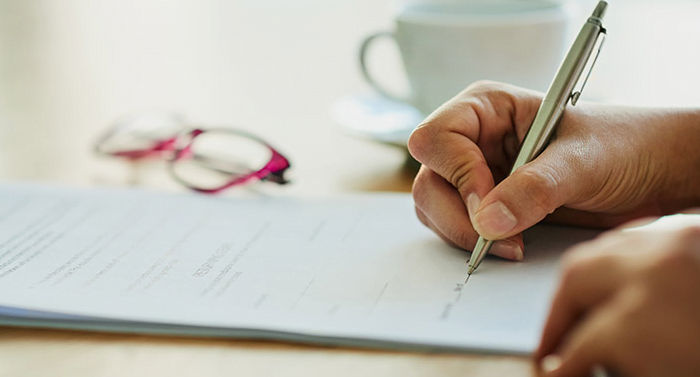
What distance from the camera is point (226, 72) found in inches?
47.3

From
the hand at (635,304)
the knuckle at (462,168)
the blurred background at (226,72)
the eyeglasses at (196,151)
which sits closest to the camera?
the hand at (635,304)

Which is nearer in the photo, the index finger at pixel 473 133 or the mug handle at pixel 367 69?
the index finger at pixel 473 133

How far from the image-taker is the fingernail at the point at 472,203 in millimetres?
512

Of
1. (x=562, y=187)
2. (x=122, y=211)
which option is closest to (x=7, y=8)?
(x=122, y=211)

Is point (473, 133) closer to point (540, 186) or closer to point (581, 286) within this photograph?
point (540, 186)

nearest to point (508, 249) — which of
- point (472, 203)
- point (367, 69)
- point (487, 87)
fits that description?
point (472, 203)

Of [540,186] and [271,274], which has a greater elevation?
[540,186]

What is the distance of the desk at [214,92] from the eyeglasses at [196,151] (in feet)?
0.08

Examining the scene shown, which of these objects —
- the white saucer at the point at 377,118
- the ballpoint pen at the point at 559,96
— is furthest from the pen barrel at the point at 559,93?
the white saucer at the point at 377,118

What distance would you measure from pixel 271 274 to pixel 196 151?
391mm

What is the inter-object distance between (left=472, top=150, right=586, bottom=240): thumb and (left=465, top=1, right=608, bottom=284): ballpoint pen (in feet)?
0.07

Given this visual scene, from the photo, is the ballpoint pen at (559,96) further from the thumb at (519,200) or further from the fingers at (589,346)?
the fingers at (589,346)

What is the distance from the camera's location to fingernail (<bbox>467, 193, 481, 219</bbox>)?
1.68 feet

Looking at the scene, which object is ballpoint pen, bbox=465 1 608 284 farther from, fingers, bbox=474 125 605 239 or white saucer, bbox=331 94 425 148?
white saucer, bbox=331 94 425 148
